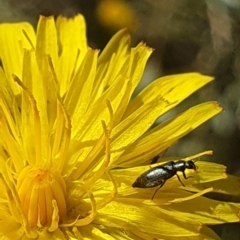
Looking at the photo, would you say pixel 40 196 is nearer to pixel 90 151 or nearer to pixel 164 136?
pixel 90 151

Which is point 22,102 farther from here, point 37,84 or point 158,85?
point 158,85

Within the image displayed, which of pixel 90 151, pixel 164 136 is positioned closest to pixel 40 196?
pixel 90 151

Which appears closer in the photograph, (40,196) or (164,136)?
(40,196)

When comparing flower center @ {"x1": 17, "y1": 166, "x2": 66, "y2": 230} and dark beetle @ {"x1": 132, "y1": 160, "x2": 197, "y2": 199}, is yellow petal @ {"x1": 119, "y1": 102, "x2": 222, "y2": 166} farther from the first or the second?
flower center @ {"x1": 17, "y1": 166, "x2": 66, "y2": 230}

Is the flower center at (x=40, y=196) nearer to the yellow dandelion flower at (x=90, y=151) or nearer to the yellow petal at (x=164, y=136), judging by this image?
the yellow dandelion flower at (x=90, y=151)

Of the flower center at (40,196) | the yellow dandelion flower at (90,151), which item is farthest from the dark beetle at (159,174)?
the flower center at (40,196)

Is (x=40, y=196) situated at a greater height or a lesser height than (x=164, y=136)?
lesser

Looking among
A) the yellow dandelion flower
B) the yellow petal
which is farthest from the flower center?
the yellow petal
